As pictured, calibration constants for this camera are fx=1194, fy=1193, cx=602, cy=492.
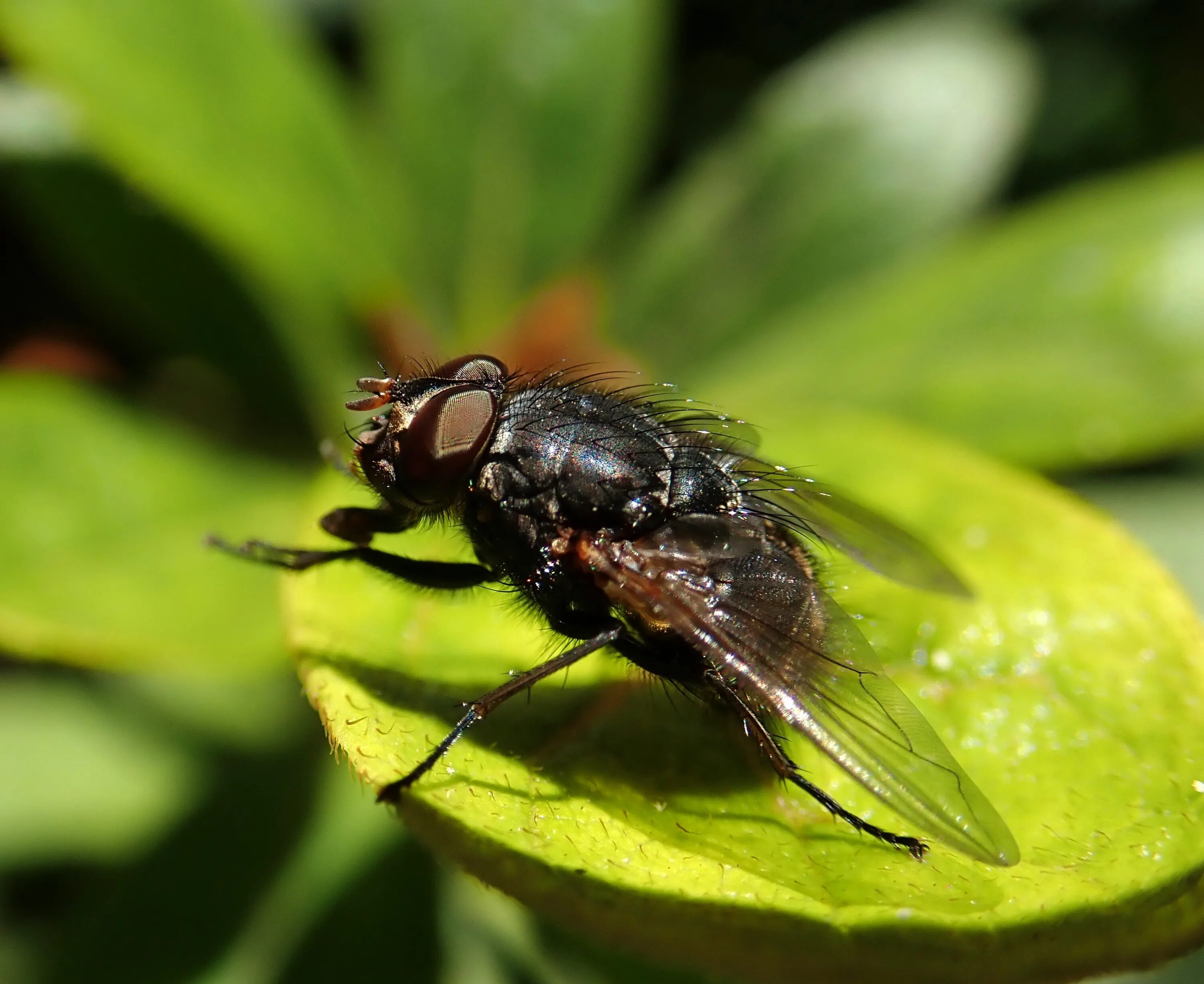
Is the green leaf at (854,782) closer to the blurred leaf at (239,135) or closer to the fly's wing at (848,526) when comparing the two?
the fly's wing at (848,526)

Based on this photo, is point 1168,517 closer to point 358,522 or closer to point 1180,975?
point 1180,975

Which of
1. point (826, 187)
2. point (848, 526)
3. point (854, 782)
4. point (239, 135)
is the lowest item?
point (854, 782)

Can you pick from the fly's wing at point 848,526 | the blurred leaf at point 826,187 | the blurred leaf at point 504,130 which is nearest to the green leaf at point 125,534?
the blurred leaf at point 504,130

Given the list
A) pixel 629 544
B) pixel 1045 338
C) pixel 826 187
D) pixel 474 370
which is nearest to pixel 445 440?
pixel 474 370

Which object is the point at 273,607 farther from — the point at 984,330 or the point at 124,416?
the point at 984,330

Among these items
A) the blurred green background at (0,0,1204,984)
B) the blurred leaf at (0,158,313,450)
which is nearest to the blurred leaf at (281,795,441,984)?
the blurred green background at (0,0,1204,984)

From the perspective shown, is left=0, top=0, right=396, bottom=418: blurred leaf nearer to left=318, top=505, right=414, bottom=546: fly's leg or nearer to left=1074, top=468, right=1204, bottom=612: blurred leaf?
left=318, top=505, right=414, bottom=546: fly's leg

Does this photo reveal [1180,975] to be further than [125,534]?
Yes

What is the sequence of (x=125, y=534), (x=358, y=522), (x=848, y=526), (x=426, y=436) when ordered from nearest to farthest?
(x=426, y=436), (x=358, y=522), (x=848, y=526), (x=125, y=534)
